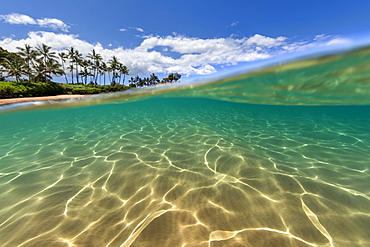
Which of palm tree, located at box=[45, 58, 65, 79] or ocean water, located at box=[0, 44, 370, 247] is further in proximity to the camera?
palm tree, located at box=[45, 58, 65, 79]

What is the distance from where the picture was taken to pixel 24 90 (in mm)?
24172

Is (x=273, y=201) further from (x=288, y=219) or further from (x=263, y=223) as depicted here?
(x=263, y=223)

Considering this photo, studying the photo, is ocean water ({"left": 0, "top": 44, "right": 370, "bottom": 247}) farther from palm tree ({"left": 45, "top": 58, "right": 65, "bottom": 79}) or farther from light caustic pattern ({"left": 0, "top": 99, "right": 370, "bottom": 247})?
palm tree ({"left": 45, "top": 58, "right": 65, "bottom": 79})

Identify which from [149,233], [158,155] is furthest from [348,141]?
[149,233]

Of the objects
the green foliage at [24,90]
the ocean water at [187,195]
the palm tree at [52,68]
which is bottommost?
the ocean water at [187,195]

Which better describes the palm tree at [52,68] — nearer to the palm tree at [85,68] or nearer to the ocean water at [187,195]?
the palm tree at [85,68]

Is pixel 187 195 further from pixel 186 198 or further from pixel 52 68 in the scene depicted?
pixel 52 68

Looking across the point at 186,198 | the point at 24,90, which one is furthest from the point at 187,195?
the point at 24,90

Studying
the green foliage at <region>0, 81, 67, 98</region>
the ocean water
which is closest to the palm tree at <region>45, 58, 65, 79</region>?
the green foliage at <region>0, 81, 67, 98</region>

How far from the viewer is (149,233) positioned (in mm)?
2170

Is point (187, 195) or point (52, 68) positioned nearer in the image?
point (187, 195)

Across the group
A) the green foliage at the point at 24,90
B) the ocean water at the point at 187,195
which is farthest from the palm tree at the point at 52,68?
the ocean water at the point at 187,195

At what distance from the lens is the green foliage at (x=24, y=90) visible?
816 inches

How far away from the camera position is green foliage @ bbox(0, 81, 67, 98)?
68.0 ft
